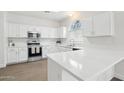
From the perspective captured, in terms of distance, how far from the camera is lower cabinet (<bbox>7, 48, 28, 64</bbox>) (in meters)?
4.11

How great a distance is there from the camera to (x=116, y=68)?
2891mm

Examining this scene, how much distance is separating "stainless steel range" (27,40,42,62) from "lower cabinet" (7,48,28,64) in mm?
223

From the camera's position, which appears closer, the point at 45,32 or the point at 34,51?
the point at 34,51

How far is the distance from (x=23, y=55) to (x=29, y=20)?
1993 millimetres

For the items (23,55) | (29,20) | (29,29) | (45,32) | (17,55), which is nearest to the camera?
(17,55)

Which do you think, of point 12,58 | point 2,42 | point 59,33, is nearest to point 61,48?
point 59,33

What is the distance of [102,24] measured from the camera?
2744mm

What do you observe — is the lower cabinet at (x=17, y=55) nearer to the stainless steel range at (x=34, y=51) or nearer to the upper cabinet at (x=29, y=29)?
the stainless steel range at (x=34, y=51)

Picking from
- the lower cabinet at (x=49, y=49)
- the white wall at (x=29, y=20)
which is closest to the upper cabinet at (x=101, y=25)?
the lower cabinet at (x=49, y=49)

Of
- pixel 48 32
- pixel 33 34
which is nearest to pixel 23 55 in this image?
pixel 33 34

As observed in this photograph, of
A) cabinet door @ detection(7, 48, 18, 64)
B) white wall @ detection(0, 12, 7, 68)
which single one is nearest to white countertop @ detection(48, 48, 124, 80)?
white wall @ detection(0, 12, 7, 68)

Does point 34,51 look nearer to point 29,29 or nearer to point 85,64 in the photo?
point 29,29
